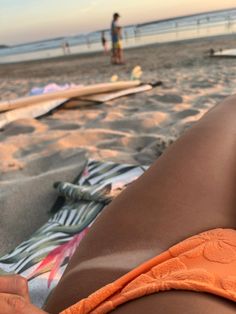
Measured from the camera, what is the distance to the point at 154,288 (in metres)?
0.70

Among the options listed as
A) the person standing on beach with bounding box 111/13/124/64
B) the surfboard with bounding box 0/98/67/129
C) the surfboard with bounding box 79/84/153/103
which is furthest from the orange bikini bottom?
the person standing on beach with bounding box 111/13/124/64

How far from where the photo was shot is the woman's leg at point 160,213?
0.93 metres

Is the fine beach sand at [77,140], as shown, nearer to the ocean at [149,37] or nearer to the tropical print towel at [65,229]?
the tropical print towel at [65,229]

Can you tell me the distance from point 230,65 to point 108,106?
3137 mm

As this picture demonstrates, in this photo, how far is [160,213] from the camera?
1053mm

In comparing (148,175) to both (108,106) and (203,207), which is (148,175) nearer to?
(203,207)

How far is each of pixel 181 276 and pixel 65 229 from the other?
1.02 m

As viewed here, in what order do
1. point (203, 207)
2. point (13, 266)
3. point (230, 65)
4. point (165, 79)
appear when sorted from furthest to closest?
point (230, 65) → point (165, 79) → point (13, 266) → point (203, 207)

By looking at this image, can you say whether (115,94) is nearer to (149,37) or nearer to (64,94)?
(64,94)

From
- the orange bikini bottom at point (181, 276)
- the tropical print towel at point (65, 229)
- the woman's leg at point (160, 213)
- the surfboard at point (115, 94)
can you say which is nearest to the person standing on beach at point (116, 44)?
the surfboard at point (115, 94)

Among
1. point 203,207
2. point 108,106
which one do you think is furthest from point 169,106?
point 203,207

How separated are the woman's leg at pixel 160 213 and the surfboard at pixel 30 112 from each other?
285 cm

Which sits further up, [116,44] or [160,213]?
[160,213]

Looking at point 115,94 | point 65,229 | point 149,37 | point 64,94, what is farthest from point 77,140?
point 149,37
